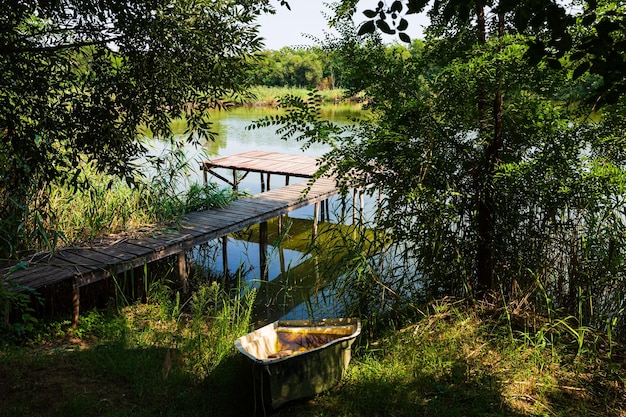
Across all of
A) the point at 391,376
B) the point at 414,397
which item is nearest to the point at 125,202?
the point at 391,376

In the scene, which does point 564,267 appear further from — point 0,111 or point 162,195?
point 162,195

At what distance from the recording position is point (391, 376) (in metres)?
3.63

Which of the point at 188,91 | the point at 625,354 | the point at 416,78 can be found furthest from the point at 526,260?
the point at 188,91

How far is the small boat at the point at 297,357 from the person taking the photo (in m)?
3.38

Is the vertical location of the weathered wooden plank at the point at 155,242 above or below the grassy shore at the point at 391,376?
above

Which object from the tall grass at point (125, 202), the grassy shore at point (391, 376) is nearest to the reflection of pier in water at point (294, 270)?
the grassy shore at point (391, 376)

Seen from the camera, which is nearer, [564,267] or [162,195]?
[564,267]

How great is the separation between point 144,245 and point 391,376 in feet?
10.6

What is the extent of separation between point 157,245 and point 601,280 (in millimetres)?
4192

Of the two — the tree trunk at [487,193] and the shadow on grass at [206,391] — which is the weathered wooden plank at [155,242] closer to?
the shadow on grass at [206,391]

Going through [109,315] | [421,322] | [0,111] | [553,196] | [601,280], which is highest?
[0,111]

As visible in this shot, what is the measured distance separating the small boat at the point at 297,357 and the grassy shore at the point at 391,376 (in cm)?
12

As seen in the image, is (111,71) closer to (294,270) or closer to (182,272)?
(182,272)

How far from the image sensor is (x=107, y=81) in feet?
10.4
